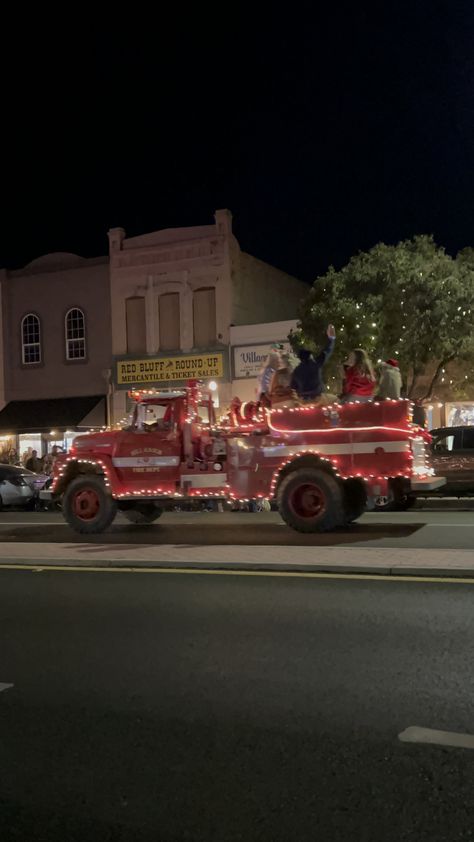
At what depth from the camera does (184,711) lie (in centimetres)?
505

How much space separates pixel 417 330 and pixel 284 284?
1245 centimetres

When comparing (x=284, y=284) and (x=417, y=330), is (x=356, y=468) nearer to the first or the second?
(x=417, y=330)

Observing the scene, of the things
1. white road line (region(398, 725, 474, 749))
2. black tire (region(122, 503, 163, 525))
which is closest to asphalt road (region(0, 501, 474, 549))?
black tire (region(122, 503, 163, 525))

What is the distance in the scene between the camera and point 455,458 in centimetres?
1808

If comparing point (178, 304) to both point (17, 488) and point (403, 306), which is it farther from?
point (17, 488)

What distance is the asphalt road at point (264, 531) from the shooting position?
38.7ft

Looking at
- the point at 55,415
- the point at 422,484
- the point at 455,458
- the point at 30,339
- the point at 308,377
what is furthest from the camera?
the point at 30,339

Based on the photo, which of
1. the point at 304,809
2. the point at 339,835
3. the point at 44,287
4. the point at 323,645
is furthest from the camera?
the point at 44,287

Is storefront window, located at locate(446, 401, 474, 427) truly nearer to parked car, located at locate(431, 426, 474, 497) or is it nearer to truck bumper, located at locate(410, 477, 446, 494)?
parked car, located at locate(431, 426, 474, 497)

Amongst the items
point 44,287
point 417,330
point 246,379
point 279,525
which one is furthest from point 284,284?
point 279,525

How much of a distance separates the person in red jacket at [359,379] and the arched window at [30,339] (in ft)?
71.9

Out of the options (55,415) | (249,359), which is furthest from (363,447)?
(55,415)

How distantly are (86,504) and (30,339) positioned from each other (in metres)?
19.8

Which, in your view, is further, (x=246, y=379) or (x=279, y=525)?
(x=246, y=379)
